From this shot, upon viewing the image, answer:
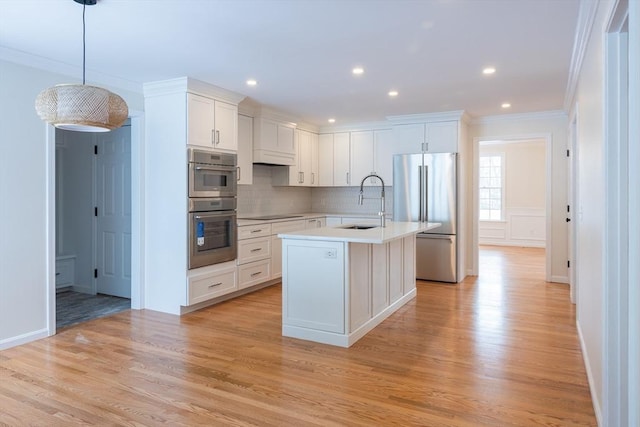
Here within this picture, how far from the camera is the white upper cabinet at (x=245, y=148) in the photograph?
18.0 feet

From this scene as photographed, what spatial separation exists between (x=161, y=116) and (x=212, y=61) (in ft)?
3.42

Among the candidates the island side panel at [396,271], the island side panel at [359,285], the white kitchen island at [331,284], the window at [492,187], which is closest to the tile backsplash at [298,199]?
the island side panel at [396,271]

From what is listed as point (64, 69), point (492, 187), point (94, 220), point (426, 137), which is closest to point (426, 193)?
point (426, 137)

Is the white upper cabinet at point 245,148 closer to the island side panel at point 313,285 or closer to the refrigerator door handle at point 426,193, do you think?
the island side panel at point 313,285

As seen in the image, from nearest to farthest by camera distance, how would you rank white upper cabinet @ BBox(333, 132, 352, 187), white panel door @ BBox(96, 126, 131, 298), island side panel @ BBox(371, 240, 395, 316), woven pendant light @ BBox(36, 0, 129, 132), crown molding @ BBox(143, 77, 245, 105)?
woven pendant light @ BBox(36, 0, 129, 132) < island side panel @ BBox(371, 240, 395, 316) < crown molding @ BBox(143, 77, 245, 105) < white panel door @ BBox(96, 126, 131, 298) < white upper cabinet @ BBox(333, 132, 352, 187)

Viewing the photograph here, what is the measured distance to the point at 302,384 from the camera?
8.98 feet

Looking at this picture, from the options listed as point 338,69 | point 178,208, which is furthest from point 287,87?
point 178,208

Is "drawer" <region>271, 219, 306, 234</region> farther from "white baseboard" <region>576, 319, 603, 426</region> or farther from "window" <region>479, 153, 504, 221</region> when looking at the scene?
"window" <region>479, 153, 504, 221</region>

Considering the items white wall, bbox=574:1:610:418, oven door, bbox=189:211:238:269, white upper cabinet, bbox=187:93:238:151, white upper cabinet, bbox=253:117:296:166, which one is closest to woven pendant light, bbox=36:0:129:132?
white upper cabinet, bbox=187:93:238:151

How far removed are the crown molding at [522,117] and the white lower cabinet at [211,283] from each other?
163 inches

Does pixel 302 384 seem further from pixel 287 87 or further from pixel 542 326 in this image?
pixel 287 87

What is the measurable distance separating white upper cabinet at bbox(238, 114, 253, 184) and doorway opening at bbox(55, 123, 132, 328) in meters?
1.30

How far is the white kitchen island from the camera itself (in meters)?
3.43

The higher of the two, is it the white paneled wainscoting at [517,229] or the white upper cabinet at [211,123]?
the white upper cabinet at [211,123]
